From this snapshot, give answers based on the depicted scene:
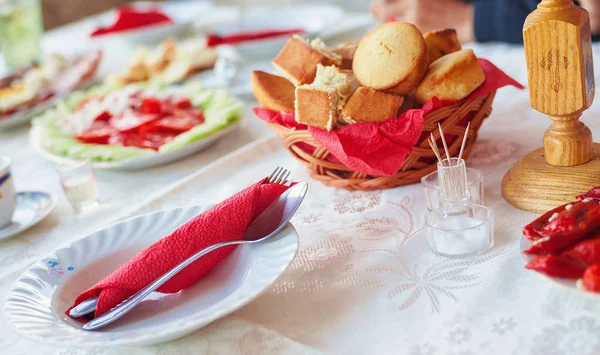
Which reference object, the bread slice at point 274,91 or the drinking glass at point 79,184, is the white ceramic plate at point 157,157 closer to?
the drinking glass at point 79,184

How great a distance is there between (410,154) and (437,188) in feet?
0.25

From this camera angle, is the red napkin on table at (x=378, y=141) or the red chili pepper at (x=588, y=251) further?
the red napkin on table at (x=378, y=141)

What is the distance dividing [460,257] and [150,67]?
50.2 inches

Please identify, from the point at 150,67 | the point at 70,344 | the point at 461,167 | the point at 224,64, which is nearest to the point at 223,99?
the point at 224,64

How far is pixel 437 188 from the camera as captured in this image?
833mm

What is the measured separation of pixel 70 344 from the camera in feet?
2.02

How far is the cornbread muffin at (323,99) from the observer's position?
0.86m

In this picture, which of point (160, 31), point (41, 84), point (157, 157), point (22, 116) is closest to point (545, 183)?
point (157, 157)

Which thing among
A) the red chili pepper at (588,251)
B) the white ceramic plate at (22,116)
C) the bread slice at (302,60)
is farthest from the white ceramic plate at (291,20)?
the red chili pepper at (588,251)

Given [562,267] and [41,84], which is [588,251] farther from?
[41,84]

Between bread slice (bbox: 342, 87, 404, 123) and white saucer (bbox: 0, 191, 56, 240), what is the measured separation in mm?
565

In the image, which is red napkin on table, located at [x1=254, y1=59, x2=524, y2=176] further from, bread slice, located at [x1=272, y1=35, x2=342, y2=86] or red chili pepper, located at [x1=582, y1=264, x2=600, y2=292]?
red chili pepper, located at [x1=582, y1=264, x2=600, y2=292]

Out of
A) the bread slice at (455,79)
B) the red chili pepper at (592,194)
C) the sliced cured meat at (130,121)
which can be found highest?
the bread slice at (455,79)

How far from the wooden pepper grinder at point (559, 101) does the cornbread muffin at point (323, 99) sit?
0.25 metres
